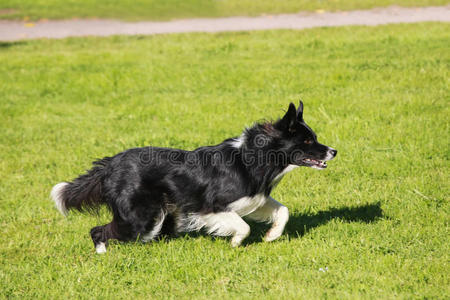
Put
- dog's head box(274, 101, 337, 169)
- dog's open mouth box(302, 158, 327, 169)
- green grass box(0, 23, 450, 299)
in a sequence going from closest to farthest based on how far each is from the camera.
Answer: green grass box(0, 23, 450, 299)
dog's head box(274, 101, 337, 169)
dog's open mouth box(302, 158, 327, 169)

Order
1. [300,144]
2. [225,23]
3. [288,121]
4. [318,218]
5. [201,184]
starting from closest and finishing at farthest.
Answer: [288,121]
[300,144]
[201,184]
[318,218]
[225,23]

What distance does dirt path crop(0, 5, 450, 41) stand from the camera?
14.4 m

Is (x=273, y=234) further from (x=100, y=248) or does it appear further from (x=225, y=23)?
(x=225, y=23)

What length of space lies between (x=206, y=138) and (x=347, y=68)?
3.75m

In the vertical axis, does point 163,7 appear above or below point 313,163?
above

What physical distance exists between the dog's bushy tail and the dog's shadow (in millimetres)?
1647

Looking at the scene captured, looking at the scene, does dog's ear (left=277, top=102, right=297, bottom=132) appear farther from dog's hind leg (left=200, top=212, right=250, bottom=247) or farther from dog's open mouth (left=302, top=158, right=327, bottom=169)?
dog's hind leg (left=200, top=212, right=250, bottom=247)

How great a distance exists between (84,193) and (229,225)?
1.56 metres

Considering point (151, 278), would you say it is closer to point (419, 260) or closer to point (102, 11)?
point (419, 260)

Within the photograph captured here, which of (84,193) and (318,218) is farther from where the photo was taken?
(318,218)

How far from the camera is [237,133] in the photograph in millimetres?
8375

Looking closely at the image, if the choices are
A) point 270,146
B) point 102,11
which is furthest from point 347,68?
point 102,11

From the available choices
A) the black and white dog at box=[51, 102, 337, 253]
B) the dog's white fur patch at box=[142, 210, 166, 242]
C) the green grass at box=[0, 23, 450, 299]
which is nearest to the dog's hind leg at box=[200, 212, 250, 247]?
the black and white dog at box=[51, 102, 337, 253]

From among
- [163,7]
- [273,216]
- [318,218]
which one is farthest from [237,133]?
[163,7]
